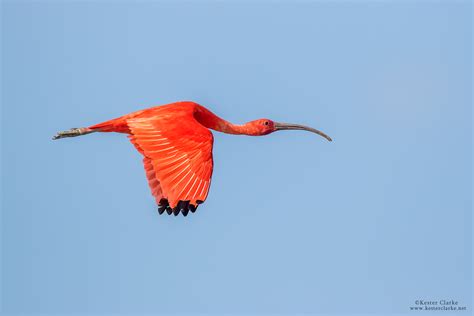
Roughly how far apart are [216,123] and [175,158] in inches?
Result: 168

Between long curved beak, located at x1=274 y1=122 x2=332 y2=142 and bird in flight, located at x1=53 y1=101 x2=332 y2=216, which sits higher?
long curved beak, located at x1=274 y1=122 x2=332 y2=142

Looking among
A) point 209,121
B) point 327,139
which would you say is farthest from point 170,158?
point 327,139

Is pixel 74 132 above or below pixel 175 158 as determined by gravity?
above

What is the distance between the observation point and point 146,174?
18719 mm

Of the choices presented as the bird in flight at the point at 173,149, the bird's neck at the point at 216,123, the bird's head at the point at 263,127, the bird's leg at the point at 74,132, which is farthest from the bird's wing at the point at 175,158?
the bird's head at the point at 263,127

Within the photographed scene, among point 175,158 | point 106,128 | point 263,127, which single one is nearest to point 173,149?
point 175,158

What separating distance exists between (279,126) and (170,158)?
596 centimetres

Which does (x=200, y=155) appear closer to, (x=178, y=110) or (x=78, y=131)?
(x=178, y=110)

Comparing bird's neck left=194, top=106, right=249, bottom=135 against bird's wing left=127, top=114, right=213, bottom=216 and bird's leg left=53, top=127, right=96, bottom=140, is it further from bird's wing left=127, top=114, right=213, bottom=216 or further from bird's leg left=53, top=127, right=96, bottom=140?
bird's leg left=53, top=127, right=96, bottom=140

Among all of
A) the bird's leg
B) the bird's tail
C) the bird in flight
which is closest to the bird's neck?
the bird in flight

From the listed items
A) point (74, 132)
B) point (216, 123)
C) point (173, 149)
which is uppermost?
point (216, 123)

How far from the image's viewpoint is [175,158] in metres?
18.1

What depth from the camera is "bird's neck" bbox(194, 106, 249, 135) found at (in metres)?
21.3

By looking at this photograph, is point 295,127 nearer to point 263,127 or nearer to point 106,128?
point 263,127
